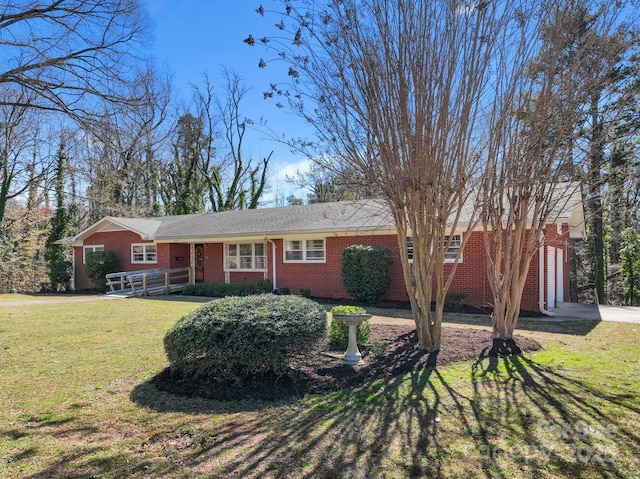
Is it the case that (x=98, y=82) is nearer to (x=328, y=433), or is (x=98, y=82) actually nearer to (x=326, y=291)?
(x=328, y=433)

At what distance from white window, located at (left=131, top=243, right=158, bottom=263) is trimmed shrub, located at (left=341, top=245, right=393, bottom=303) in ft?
36.4

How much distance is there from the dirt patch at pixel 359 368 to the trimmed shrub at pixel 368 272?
5862mm

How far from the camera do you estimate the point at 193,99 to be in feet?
115

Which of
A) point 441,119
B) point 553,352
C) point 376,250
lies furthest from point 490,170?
point 376,250

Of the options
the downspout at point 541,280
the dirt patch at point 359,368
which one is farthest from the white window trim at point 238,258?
the dirt patch at point 359,368

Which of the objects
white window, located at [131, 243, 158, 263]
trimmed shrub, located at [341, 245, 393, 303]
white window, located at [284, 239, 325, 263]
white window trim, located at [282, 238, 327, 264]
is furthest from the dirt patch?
white window, located at [131, 243, 158, 263]

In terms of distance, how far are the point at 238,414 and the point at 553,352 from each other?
17.9 ft

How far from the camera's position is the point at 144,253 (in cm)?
2119

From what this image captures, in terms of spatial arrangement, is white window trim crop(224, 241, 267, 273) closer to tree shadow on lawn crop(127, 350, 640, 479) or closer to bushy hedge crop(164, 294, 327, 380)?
bushy hedge crop(164, 294, 327, 380)

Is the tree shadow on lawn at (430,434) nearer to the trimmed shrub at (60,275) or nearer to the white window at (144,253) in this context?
the white window at (144,253)

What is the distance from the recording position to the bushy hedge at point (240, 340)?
4914 mm

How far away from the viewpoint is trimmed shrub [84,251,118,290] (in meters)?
21.0

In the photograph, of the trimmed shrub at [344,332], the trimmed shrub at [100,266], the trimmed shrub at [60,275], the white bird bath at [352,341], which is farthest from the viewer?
the trimmed shrub at [60,275]

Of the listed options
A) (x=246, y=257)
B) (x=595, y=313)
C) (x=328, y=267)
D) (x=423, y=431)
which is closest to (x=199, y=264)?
(x=246, y=257)
